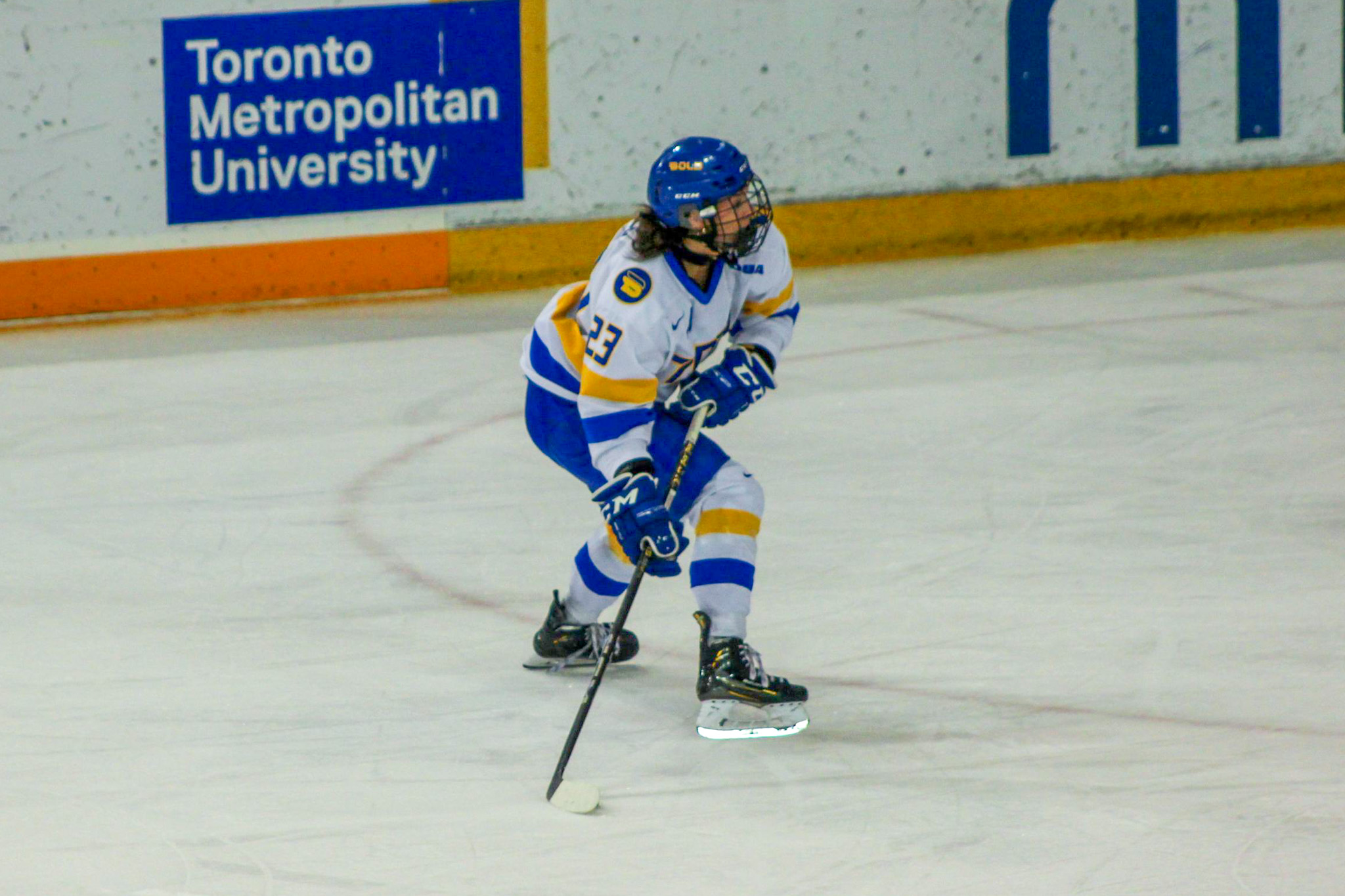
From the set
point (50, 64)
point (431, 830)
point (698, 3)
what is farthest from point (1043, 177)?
point (431, 830)

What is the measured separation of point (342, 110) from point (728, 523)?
4.62 meters

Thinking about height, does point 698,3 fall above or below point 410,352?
above

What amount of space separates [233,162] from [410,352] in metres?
1.21

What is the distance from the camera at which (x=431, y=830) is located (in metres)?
3.28

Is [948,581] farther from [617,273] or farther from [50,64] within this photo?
[50,64]

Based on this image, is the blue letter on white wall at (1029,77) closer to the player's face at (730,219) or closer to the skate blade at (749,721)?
the player's face at (730,219)

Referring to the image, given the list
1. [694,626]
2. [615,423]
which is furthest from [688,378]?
[694,626]

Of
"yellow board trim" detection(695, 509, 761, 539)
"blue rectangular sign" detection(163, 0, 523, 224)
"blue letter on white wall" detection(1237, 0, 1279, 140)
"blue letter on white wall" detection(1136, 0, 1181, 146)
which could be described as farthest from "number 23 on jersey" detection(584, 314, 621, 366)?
"blue letter on white wall" detection(1237, 0, 1279, 140)

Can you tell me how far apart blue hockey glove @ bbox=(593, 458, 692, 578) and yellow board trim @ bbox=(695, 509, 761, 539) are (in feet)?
0.34

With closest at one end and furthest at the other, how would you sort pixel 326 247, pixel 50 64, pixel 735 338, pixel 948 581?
pixel 735 338 < pixel 948 581 < pixel 50 64 < pixel 326 247

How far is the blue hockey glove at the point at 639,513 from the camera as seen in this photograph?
362 centimetres

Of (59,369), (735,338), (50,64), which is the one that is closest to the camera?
(735,338)

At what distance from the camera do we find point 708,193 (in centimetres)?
364

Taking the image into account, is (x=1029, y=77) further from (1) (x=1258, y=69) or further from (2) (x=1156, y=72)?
(1) (x=1258, y=69)
